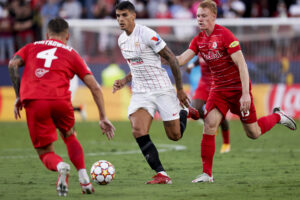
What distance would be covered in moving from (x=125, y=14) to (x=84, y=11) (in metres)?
15.2

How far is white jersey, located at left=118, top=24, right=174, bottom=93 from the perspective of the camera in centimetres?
835

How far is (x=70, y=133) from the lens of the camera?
712 cm

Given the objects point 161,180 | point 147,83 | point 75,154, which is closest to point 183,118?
point 147,83

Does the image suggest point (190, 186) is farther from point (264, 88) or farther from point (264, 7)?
point (264, 7)

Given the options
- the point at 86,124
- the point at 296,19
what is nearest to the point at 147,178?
the point at 86,124

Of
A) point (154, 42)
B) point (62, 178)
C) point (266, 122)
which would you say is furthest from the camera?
point (266, 122)

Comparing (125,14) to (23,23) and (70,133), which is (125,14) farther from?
(23,23)

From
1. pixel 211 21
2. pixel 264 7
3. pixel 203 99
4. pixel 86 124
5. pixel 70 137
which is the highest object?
pixel 211 21

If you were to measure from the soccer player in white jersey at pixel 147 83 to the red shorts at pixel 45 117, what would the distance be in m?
1.55

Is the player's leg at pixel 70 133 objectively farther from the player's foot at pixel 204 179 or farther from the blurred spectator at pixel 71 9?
the blurred spectator at pixel 71 9

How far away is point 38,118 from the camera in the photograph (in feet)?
22.6

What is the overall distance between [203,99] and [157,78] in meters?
3.37

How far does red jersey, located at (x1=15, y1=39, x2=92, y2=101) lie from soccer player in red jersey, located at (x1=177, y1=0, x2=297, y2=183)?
79.9 inches

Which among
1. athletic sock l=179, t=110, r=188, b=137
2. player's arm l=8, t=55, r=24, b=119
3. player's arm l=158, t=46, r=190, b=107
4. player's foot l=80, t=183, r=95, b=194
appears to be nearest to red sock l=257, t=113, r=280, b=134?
athletic sock l=179, t=110, r=188, b=137
